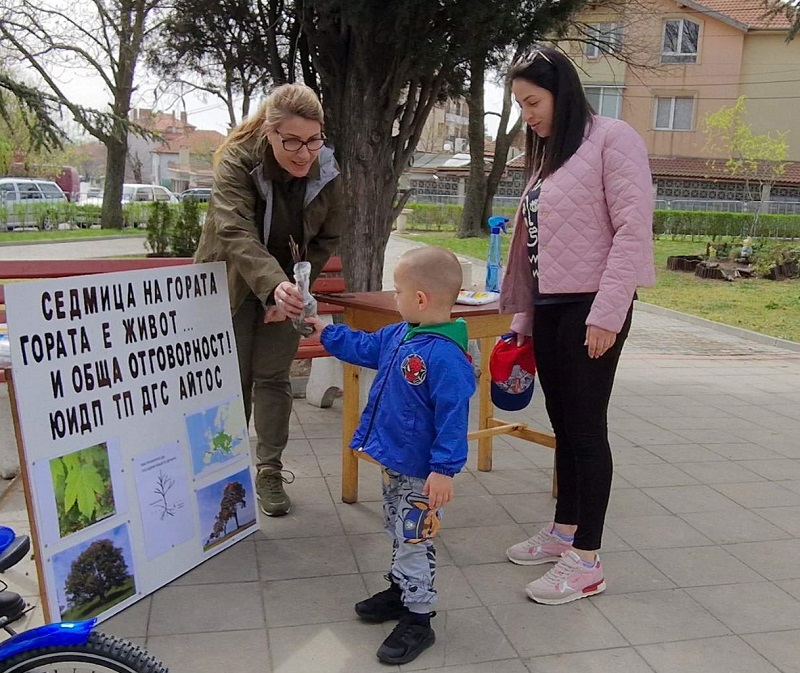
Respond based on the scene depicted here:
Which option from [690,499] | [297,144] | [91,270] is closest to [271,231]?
[297,144]

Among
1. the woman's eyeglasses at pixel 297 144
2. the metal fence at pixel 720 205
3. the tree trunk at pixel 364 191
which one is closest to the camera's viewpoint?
the woman's eyeglasses at pixel 297 144

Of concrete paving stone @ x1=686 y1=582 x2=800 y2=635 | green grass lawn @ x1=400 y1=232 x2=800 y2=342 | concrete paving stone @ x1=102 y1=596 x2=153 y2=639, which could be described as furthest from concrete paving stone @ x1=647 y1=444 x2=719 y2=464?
green grass lawn @ x1=400 y1=232 x2=800 y2=342

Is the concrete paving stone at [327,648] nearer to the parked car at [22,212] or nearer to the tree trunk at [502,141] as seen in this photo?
the tree trunk at [502,141]

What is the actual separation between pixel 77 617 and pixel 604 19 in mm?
20949

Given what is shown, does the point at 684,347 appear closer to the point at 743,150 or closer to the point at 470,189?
the point at 470,189

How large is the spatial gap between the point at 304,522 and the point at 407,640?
3.75 ft

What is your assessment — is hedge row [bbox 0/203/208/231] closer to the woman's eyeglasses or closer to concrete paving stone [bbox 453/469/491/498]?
concrete paving stone [bbox 453/469/491/498]

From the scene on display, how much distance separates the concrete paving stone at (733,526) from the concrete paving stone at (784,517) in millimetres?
37

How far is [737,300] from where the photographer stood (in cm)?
1326

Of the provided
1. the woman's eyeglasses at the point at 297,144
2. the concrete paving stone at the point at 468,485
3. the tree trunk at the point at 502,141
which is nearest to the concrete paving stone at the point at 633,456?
the concrete paving stone at the point at 468,485

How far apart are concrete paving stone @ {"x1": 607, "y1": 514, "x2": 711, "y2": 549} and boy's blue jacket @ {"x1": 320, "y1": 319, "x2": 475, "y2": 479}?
4.69 feet

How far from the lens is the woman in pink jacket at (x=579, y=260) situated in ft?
8.89

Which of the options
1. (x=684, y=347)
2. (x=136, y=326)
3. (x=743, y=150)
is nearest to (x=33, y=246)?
(x=684, y=347)

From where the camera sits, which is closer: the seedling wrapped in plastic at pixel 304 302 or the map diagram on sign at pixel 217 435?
the seedling wrapped in plastic at pixel 304 302
